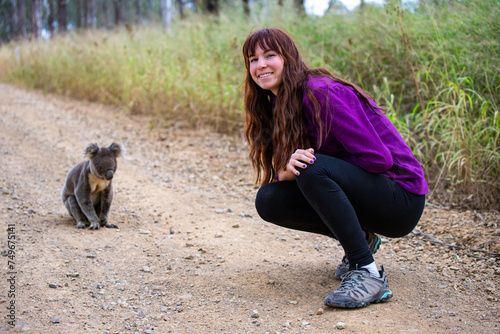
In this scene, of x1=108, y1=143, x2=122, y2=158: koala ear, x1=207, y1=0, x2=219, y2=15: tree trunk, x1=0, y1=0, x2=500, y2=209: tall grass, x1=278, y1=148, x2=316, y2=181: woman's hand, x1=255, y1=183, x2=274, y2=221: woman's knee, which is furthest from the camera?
x1=207, y1=0, x2=219, y2=15: tree trunk

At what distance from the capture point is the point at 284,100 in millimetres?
2592

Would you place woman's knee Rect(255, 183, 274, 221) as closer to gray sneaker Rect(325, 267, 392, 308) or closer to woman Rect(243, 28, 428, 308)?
woman Rect(243, 28, 428, 308)

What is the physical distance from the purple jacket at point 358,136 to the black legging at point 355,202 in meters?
0.07

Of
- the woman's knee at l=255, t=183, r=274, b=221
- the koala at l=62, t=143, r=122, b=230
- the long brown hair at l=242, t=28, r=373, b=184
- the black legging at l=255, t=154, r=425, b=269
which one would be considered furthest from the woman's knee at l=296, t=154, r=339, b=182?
the koala at l=62, t=143, r=122, b=230

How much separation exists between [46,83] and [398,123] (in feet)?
27.1

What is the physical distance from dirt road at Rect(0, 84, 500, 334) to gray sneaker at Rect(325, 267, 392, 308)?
46 mm

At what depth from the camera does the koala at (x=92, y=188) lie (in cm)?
384

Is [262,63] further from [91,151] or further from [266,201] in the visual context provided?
[91,151]

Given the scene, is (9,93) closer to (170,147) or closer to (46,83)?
(46,83)

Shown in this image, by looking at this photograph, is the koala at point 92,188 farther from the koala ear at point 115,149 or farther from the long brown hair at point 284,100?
the long brown hair at point 284,100

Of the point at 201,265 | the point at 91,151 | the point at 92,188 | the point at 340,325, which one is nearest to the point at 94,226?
the point at 92,188

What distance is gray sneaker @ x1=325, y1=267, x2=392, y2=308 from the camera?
2.44 meters

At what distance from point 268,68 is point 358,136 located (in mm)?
656

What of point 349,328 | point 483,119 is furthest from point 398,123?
point 349,328
